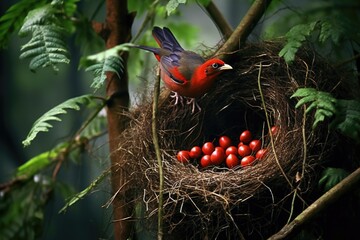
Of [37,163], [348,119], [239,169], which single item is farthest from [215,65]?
[37,163]

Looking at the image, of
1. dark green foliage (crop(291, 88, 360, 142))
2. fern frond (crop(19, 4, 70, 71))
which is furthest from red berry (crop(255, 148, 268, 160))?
fern frond (crop(19, 4, 70, 71))

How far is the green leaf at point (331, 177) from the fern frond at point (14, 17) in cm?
88

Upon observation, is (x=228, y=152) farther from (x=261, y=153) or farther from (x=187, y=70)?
(x=187, y=70)

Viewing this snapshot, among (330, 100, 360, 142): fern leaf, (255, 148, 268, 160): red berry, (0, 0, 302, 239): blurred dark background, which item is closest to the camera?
(330, 100, 360, 142): fern leaf

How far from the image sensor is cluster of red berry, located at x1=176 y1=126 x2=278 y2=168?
1756 millimetres

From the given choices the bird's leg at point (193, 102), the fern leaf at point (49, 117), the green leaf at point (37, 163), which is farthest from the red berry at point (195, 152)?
the green leaf at point (37, 163)

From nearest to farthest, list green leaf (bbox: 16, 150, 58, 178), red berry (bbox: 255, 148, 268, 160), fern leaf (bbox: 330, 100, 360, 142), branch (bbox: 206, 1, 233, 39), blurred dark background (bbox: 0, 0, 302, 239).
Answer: fern leaf (bbox: 330, 100, 360, 142)
red berry (bbox: 255, 148, 268, 160)
branch (bbox: 206, 1, 233, 39)
green leaf (bbox: 16, 150, 58, 178)
blurred dark background (bbox: 0, 0, 302, 239)

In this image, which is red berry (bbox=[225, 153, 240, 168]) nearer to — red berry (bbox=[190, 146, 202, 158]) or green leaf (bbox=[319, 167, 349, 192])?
red berry (bbox=[190, 146, 202, 158])

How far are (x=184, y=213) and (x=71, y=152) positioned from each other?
729 mm

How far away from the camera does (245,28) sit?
183cm

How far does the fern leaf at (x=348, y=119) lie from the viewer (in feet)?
4.75

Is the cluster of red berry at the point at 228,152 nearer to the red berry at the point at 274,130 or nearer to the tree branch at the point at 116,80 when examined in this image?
the red berry at the point at 274,130

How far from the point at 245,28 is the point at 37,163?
0.80 metres

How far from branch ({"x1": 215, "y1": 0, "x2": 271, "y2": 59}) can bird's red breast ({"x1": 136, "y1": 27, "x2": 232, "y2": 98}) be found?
79 millimetres
